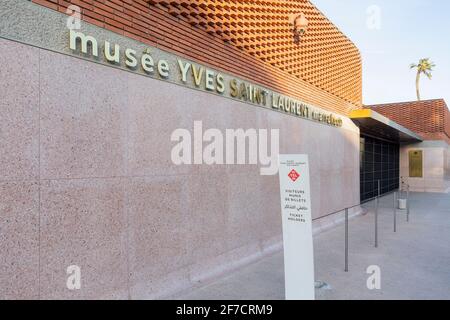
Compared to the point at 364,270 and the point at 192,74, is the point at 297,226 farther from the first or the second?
the point at 192,74

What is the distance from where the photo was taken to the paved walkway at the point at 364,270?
5.12 metres

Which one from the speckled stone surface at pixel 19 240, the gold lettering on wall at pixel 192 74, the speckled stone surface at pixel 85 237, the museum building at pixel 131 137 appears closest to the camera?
the speckled stone surface at pixel 19 240

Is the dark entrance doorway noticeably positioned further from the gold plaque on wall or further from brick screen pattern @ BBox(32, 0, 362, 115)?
brick screen pattern @ BBox(32, 0, 362, 115)

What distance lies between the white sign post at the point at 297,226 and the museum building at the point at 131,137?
1714 mm

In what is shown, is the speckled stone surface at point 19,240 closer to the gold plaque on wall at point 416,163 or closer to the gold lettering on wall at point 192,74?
the gold lettering on wall at point 192,74

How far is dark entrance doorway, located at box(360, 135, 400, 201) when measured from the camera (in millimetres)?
16500

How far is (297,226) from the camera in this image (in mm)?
4250

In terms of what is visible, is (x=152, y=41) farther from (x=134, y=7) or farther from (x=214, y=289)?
(x=214, y=289)

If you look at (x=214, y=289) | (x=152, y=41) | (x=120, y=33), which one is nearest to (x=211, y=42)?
(x=152, y=41)

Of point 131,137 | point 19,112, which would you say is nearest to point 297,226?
point 131,137

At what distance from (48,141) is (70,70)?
848 mm

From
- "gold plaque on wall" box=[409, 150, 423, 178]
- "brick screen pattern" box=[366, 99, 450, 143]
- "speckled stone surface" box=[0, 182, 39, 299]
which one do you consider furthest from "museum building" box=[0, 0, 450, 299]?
"gold plaque on wall" box=[409, 150, 423, 178]

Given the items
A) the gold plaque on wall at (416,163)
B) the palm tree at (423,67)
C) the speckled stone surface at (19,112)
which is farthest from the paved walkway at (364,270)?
the palm tree at (423,67)

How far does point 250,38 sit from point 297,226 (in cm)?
456
